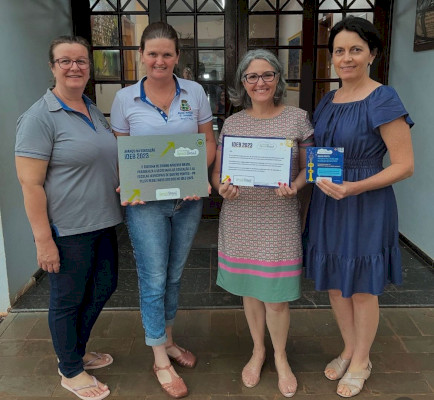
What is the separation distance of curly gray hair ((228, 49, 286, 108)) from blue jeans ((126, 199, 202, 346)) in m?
0.56

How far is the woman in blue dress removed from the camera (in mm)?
1935

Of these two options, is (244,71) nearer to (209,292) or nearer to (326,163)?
(326,163)

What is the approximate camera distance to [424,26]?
3.72 metres

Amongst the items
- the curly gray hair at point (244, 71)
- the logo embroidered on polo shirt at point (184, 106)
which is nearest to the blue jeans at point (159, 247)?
the logo embroidered on polo shirt at point (184, 106)

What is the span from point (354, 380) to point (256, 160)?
1271 millimetres

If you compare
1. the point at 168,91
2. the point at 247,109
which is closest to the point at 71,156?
the point at 168,91

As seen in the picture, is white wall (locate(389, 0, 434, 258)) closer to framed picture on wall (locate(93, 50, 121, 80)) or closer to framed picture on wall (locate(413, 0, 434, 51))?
framed picture on wall (locate(413, 0, 434, 51))

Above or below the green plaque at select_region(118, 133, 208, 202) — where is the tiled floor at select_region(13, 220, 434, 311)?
below

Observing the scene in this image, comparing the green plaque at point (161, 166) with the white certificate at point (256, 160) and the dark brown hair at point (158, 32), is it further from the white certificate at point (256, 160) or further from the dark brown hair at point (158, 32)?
the dark brown hair at point (158, 32)

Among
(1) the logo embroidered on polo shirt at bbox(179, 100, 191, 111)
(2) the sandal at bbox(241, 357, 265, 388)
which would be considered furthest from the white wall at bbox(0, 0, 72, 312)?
(2) the sandal at bbox(241, 357, 265, 388)

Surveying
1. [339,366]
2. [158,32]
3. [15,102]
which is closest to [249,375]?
[339,366]

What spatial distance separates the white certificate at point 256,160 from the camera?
6.48 ft

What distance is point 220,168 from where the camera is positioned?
2088mm

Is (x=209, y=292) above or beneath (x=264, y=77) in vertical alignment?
beneath
